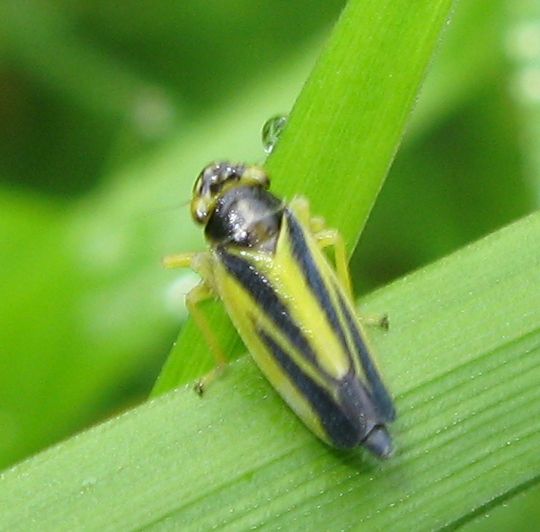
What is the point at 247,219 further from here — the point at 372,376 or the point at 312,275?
the point at 372,376

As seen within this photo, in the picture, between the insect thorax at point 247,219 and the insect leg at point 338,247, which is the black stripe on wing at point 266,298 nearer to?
the insect thorax at point 247,219

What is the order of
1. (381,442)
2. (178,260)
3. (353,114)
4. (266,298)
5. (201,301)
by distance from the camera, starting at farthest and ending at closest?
(178,260)
(201,301)
(266,298)
(353,114)
(381,442)

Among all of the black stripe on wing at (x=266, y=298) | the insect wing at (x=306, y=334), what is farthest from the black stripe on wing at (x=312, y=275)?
the black stripe on wing at (x=266, y=298)

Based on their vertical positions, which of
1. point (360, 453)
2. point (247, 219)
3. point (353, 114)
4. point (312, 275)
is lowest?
point (360, 453)

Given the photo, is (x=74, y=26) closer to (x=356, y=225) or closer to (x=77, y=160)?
(x=77, y=160)

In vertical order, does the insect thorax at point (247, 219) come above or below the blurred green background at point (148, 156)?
above

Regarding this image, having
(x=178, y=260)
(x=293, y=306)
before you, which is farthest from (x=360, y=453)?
(x=178, y=260)
